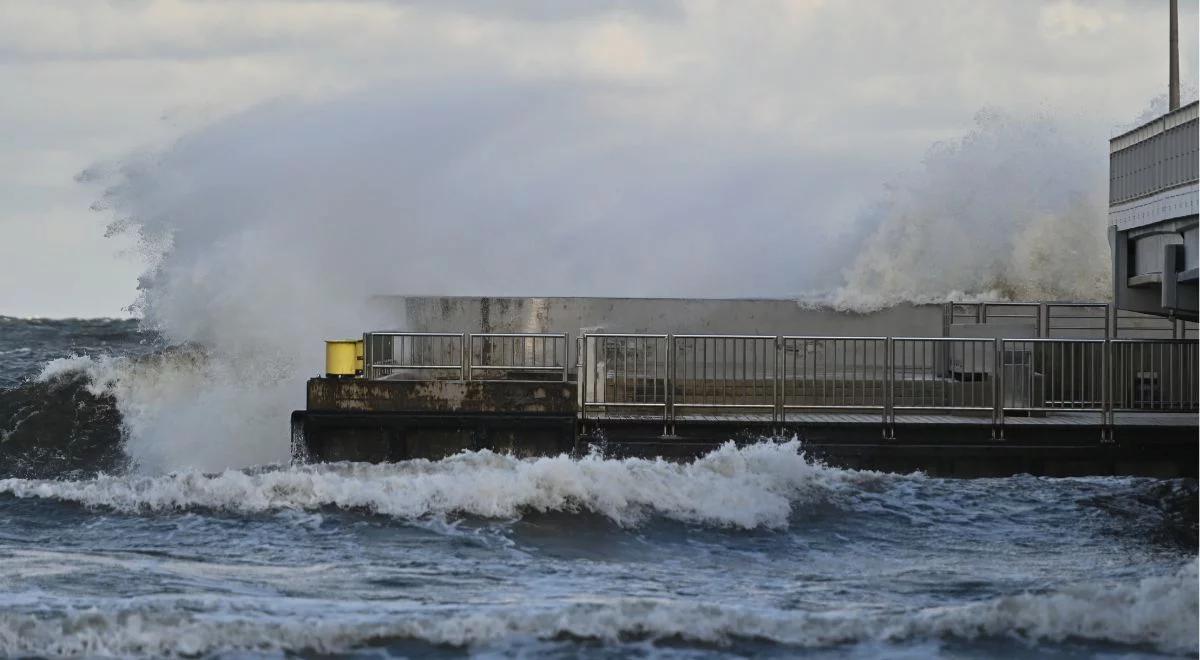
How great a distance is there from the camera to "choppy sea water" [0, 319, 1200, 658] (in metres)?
10.3

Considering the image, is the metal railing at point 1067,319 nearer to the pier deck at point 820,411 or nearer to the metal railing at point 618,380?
the pier deck at point 820,411

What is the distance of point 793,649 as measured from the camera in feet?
33.2

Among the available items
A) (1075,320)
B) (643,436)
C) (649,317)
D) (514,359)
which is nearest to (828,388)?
(643,436)

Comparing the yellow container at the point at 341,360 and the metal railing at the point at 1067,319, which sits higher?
the metal railing at the point at 1067,319

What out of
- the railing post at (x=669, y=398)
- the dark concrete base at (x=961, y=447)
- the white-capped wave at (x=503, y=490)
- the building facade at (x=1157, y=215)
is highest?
the building facade at (x=1157, y=215)

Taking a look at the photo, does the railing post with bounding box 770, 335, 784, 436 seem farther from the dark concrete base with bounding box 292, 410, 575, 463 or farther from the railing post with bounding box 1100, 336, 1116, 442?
the railing post with bounding box 1100, 336, 1116, 442

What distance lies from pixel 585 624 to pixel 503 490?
486cm

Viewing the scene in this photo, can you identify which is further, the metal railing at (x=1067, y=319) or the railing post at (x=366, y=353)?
the metal railing at (x=1067, y=319)

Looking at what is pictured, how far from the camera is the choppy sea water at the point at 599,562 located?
405 inches

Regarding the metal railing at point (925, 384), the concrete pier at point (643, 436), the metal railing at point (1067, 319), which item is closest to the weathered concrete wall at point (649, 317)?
the metal railing at point (1067, 319)

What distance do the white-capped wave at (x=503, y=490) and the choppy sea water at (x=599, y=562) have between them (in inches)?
1.1

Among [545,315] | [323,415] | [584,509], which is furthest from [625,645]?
[545,315]

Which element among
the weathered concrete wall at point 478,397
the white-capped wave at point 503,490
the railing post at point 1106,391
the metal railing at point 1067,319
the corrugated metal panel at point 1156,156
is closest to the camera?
the white-capped wave at point 503,490

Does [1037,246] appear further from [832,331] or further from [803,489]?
[803,489]
